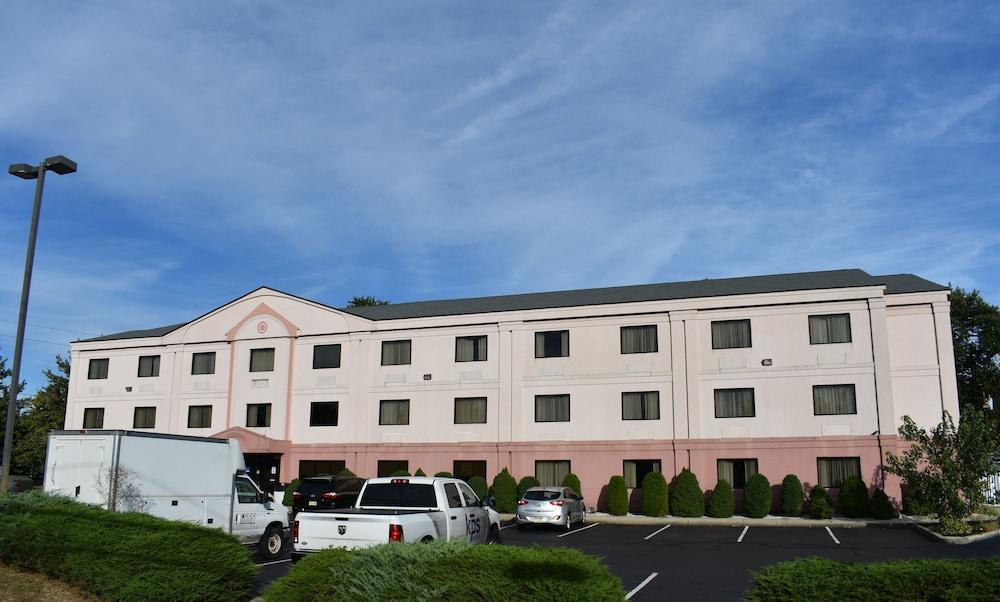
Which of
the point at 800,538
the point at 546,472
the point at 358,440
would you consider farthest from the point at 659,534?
the point at 358,440

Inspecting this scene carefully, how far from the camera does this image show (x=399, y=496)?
49.5 ft

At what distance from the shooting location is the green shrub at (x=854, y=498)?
3077cm

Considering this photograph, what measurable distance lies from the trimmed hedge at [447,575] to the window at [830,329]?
27.7m

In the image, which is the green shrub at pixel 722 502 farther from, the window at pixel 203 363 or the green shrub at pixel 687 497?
the window at pixel 203 363

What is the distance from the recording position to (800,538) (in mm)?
25344

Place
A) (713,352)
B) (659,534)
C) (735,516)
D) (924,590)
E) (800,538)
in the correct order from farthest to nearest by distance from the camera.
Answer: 1. (713,352)
2. (735,516)
3. (659,534)
4. (800,538)
5. (924,590)

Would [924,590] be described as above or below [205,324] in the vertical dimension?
below

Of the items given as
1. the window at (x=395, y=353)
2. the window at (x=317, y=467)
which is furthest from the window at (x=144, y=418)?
the window at (x=395, y=353)

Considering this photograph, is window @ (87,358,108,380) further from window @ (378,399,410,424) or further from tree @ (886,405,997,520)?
tree @ (886,405,997,520)

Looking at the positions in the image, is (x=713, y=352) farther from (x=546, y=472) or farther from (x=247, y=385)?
(x=247, y=385)

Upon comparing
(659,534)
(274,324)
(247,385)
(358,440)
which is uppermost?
(274,324)

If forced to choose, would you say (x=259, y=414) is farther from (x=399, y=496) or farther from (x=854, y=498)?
(x=399, y=496)

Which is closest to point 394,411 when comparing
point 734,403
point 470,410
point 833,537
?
point 470,410

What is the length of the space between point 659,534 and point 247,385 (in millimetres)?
23961
